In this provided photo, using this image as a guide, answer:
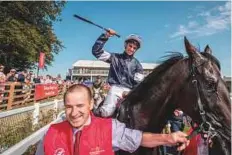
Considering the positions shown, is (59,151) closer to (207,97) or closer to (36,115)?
(207,97)

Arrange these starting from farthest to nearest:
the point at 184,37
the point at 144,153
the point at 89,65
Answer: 1. the point at 89,65
2. the point at 144,153
3. the point at 184,37

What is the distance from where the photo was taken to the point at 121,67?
4.51m

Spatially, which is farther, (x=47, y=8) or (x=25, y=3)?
(x=47, y=8)

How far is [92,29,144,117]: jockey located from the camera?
14.5 feet

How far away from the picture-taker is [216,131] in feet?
9.93

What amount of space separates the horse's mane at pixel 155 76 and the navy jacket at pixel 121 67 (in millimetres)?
631

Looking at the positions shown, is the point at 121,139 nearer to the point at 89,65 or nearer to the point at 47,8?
the point at 47,8

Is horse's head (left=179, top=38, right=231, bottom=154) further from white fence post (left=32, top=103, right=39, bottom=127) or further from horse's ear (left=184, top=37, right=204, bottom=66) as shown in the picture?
white fence post (left=32, top=103, right=39, bottom=127)

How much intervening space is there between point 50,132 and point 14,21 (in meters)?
27.4

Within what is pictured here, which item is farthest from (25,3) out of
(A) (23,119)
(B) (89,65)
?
(B) (89,65)

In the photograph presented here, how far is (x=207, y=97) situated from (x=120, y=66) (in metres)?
1.59

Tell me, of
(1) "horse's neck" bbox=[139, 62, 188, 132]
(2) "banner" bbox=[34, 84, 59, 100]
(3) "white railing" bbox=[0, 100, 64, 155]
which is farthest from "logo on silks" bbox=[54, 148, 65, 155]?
(2) "banner" bbox=[34, 84, 59, 100]

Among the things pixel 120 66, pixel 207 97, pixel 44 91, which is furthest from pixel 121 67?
pixel 44 91

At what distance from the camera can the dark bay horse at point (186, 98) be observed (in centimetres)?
307
